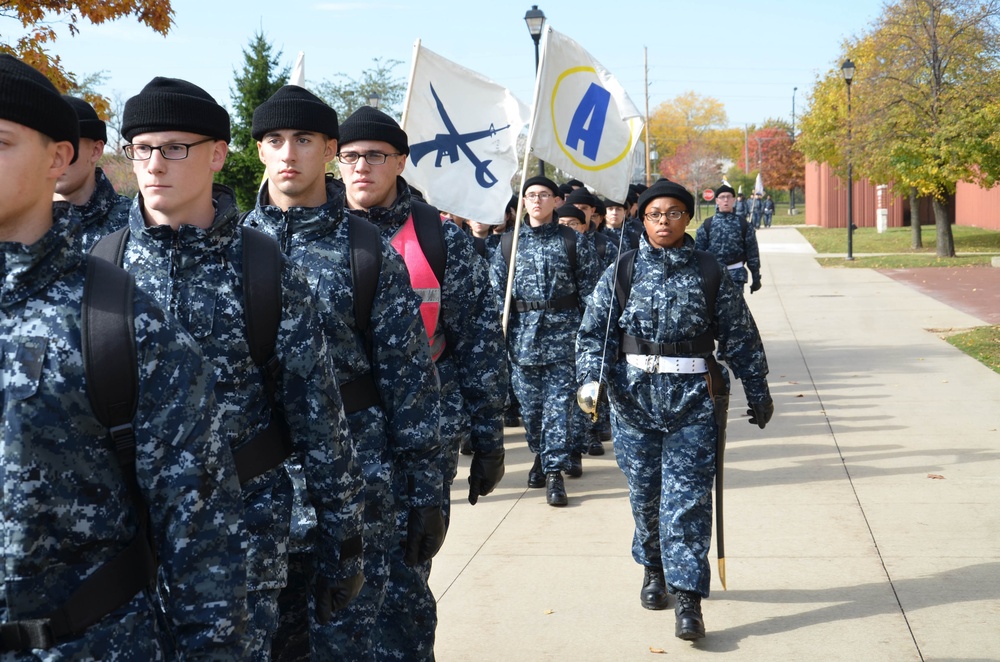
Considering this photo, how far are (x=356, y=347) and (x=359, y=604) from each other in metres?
0.84

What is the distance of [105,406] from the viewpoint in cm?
206

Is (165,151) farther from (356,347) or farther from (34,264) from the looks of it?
(34,264)

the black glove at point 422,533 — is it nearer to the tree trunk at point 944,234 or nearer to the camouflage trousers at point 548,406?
the camouflage trousers at point 548,406

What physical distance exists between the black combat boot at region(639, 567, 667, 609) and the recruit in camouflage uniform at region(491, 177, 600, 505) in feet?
7.83

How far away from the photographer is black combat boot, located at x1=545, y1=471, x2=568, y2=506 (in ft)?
26.0

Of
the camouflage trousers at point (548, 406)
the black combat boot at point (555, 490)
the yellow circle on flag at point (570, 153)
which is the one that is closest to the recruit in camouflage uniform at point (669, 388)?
the black combat boot at point (555, 490)

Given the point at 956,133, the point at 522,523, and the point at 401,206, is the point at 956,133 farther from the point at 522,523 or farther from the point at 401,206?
the point at 401,206

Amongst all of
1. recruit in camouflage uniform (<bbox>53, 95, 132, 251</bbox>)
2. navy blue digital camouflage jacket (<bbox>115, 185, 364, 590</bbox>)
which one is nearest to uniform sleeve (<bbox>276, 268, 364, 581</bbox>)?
navy blue digital camouflage jacket (<bbox>115, 185, 364, 590</bbox>)

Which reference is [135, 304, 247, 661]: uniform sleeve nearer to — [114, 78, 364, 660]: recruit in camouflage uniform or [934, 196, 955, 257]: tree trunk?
[114, 78, 364, 660]: recruit in camouflage uniform

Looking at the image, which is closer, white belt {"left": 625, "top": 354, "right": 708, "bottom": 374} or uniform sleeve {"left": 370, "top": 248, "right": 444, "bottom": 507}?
uniform sleeve {"left": 370, "top": 248, "right": 444, "bottom": 507}

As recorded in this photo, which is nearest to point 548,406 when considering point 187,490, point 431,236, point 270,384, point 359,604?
point 431,236

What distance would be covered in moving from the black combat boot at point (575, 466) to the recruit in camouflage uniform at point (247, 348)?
5.63 metres

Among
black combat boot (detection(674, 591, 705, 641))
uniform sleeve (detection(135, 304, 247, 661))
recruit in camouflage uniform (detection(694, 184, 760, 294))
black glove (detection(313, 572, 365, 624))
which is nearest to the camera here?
uniform sleeve (detection(135, 304, 247, 661))

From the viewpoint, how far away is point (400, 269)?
12.5ft
